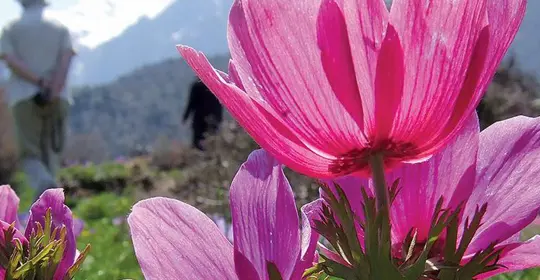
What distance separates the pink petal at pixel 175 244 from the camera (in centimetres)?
56

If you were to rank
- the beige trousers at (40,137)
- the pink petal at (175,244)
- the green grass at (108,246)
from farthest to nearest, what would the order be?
the beige trousers at (40,137) → the green grass at (108,246) → the pink petal at (175,244)

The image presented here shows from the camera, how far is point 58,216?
69cm

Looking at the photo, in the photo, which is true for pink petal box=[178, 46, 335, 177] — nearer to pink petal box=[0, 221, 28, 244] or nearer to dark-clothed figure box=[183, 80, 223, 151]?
pink petal box=[0, 221, 28, 244]

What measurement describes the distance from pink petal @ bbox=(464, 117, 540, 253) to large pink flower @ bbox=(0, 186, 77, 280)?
369 millimetres

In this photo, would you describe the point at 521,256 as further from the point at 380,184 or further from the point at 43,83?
the point at 43,83

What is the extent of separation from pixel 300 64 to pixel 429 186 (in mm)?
165

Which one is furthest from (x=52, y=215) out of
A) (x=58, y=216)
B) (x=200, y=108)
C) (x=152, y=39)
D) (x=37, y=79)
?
(x=152, y=39)

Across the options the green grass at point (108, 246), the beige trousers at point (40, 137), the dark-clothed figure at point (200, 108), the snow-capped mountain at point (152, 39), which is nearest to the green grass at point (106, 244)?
the green grass at point (108, 246)

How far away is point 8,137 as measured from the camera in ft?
91.3

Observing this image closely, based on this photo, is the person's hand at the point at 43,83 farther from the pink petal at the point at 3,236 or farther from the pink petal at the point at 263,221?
the pink petal at the point at 263,221

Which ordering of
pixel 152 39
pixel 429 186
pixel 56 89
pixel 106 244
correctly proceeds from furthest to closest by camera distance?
pixel 152 39, pixel 106 244, pixel 56 89, pixel 429 186

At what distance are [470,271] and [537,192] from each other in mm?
120

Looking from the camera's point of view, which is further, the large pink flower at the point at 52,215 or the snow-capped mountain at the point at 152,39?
the snow-capped mountain at the point at 152,39

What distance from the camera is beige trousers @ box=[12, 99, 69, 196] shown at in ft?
24.2
